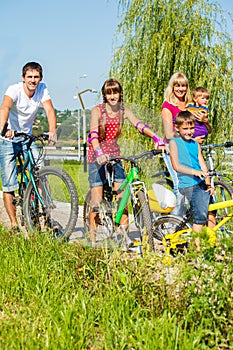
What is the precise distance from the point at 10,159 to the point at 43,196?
55 cm

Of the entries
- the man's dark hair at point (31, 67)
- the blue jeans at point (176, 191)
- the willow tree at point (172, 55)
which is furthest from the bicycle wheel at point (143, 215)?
the willow tree at point (172, 55)

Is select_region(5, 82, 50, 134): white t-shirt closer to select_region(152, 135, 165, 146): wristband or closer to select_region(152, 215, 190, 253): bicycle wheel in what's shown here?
select_region(152, 135, 165, 146): wristband

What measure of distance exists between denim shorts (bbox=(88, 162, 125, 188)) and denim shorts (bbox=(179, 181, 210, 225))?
62 cm

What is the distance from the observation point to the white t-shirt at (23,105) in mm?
6051

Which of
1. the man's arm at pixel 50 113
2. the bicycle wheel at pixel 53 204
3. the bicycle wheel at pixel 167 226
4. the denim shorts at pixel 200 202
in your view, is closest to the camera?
the denim shorts at pixel 200 202

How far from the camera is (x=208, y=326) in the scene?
10.9 ft

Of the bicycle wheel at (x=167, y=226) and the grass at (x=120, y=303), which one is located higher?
the bicycle wheel at (x=167, y=226)

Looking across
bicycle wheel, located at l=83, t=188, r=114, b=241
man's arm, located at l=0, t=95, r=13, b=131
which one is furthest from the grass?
man's arm, located at l=0, t=95, r=13, b=131

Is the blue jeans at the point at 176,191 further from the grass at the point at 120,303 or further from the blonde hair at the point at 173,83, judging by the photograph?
the grass at the point at 120,303

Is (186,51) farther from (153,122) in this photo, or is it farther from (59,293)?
(59,293)

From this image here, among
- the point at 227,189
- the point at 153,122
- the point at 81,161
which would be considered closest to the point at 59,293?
the point at 81,161

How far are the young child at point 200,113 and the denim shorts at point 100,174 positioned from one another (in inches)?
41.7

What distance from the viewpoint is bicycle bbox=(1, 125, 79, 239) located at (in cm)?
575

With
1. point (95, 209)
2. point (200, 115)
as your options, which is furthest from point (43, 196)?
point (200, 115)
